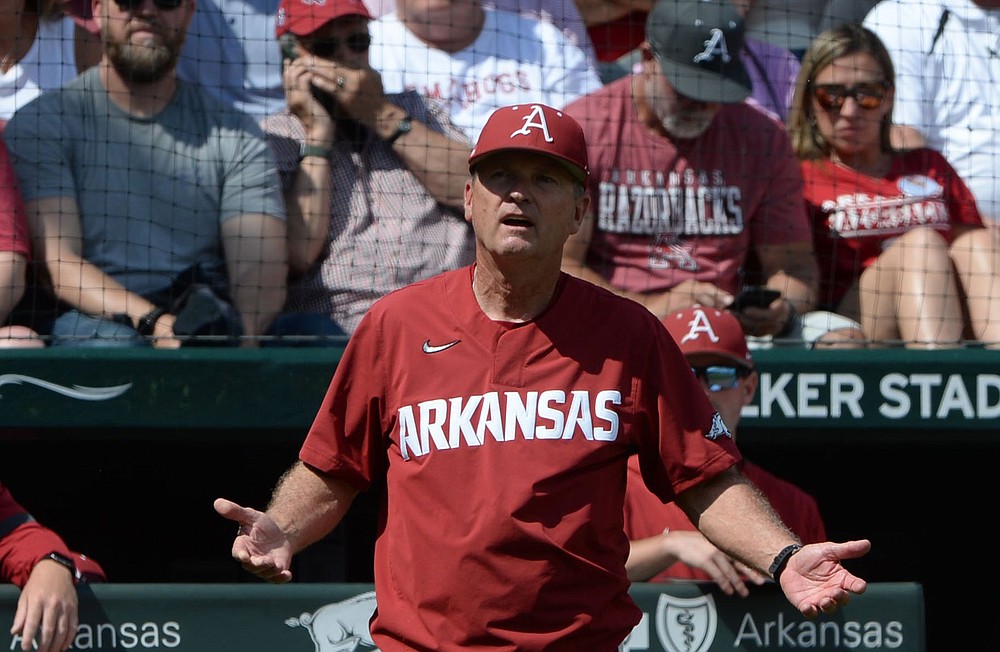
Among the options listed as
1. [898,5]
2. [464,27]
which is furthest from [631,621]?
[898,5]

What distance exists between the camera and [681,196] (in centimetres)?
447

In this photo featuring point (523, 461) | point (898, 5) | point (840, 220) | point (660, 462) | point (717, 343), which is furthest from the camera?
point (898, 5)

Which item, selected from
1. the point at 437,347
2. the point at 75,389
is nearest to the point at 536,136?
the point at 437,347

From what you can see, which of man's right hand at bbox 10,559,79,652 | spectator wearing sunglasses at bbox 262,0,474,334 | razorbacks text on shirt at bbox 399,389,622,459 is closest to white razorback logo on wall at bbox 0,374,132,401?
man's right hand at bbox 10,559,79,652

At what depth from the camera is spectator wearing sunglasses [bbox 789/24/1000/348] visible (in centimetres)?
436

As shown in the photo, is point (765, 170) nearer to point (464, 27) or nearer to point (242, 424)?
point (464, 27)

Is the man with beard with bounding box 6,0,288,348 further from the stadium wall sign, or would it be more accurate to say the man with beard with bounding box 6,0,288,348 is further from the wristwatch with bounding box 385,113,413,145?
the stadium wall sign

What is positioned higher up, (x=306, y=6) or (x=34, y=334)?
(x=306, y=6)

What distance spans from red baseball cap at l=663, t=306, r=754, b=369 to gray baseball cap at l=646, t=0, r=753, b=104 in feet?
3.85

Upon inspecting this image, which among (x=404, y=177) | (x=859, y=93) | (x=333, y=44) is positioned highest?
(x=333, y=44)

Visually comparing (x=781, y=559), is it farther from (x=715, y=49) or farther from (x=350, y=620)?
(x=715, y=49)

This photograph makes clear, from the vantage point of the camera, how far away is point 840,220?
4684 mm

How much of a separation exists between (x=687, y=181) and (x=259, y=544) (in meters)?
2.62

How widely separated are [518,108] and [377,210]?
2.10m
